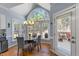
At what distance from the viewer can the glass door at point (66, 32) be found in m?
2.08

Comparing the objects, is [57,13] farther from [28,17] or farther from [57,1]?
[28,17]

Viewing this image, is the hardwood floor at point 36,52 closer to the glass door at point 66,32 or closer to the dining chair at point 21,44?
the dining chair at point 21,44

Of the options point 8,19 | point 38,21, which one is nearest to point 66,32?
point 38,21

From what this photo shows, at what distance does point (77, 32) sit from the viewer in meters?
2.02

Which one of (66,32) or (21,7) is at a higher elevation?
(21,7)

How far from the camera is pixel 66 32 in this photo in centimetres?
212

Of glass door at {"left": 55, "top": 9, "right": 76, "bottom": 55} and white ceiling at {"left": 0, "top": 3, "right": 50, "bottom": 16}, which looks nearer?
white ceiling at {"left": 0, "top": 3, "right": 50, "bottom": 16}

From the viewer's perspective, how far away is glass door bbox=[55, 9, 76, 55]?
208cm

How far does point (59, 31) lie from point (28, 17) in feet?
2.05

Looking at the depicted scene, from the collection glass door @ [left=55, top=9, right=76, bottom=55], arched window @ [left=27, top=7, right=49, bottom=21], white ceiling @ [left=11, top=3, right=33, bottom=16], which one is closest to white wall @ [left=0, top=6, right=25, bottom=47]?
white ceiling @ [left=11, top=3, right=33, bottom=16]

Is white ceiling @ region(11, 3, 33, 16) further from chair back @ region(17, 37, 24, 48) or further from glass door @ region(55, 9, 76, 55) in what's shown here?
glass door @ region(55, 9, 76, 55)

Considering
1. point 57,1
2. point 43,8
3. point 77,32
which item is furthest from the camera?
point 43,8

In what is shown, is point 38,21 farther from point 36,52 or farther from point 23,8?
point 36,52

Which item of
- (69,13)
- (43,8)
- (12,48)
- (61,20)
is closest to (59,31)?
(61,20)
